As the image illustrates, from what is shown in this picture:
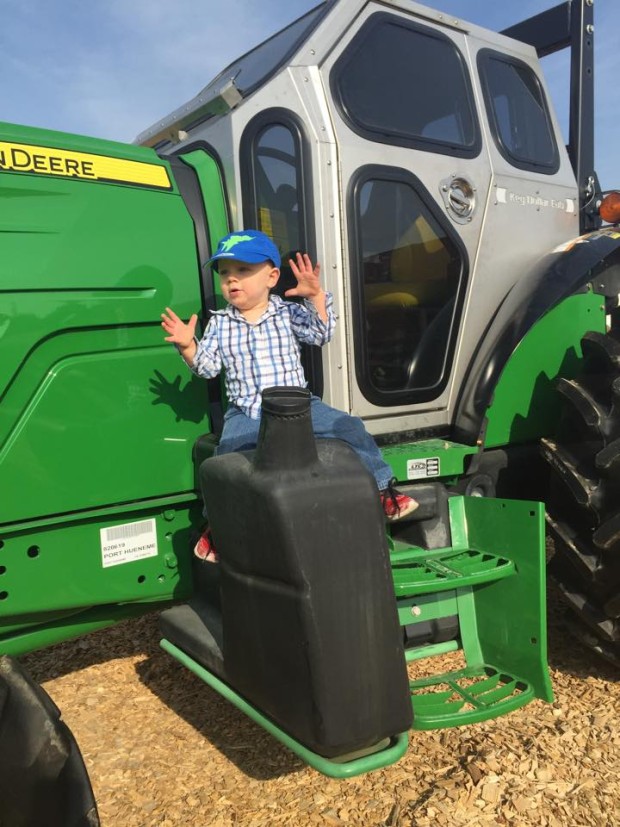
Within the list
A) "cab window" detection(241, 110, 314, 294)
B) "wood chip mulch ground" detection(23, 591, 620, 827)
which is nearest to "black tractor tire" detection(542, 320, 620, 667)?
"wood chip mulch ground" detection(23, 591, 620, 827)

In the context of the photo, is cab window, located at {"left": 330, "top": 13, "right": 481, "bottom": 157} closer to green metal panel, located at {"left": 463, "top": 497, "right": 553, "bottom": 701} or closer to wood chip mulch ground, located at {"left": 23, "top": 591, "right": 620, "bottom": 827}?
green metal panel, located at {"left": 463, "top": 497, "right": 553, "bottom": 701}

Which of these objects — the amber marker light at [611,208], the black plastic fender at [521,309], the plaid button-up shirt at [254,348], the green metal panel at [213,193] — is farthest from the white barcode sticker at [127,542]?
the amber marker light at [611,208]

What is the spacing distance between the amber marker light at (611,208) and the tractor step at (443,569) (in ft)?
5.49

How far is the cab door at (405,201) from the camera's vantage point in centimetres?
248

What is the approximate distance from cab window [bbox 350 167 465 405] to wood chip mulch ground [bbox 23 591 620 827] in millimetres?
1181

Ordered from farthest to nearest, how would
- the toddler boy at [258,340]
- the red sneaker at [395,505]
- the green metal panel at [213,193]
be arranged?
the green metal panel at [213,193]
the red sneaker at [395,505]
the toddler boy at [258,340]

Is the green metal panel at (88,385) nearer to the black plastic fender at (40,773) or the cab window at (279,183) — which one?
the cab window at (279,183)

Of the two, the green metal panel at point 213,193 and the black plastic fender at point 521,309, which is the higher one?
the green metal panel at point 213,193

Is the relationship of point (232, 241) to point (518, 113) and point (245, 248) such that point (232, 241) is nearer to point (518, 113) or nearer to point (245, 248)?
point (245, 248)

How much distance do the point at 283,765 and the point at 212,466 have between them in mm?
1086

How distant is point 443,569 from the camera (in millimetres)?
2254

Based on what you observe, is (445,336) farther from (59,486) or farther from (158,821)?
(158,821)

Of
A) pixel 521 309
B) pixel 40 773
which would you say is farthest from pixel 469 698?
pixel 521 309

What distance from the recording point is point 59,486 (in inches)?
82.9
